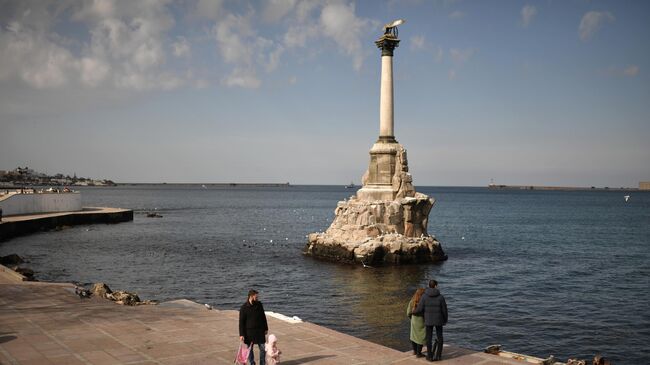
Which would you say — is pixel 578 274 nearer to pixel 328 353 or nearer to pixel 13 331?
pixel 328 353

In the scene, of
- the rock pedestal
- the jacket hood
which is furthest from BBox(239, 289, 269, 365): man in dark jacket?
the rock pedestal

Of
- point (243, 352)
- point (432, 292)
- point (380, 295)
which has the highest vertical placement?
point (432, 292)

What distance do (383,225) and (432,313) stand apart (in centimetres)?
2679

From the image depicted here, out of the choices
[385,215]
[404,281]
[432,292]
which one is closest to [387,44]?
[385,215]

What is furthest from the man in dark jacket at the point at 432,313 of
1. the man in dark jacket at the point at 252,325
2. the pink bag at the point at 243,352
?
the pink bag at the point at 243,352

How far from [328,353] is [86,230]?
1941 inches

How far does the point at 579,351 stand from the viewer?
17234mm

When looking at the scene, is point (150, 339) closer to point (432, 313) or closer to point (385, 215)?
point (432, 313)

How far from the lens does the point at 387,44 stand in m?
40.2

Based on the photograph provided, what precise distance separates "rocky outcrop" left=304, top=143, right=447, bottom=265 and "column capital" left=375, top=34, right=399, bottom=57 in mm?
7170

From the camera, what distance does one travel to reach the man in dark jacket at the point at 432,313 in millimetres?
10305

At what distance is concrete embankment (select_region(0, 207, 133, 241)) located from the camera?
4366 cm

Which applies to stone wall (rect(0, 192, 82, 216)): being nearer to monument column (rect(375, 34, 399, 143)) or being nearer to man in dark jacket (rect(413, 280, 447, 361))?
monument column (rect(375, 34, 399, 143))

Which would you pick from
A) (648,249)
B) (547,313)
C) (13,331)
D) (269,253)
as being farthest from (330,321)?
(648,249)
